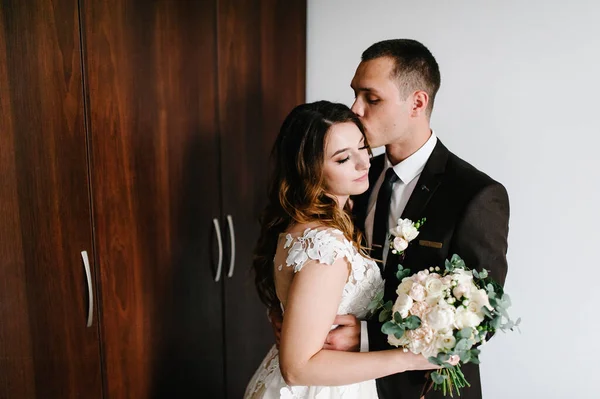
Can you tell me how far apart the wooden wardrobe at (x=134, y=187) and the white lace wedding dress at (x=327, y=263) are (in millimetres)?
537

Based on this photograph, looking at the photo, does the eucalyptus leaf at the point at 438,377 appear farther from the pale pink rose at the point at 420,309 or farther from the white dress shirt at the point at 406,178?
the white dress shirt at the point at 406,178

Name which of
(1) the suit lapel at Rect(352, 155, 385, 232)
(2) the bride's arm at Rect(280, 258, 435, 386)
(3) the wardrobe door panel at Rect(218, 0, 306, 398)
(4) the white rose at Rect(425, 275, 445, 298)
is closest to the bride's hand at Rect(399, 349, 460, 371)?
(2) the bride's arm at Rect(280, 258, 435, 386)

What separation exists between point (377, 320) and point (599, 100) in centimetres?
127

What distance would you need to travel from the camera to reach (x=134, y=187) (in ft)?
5.80

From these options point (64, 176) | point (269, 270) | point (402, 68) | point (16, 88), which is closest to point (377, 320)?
point (269, 270)

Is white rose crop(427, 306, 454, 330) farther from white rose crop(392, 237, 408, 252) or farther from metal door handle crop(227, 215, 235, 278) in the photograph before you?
metal door handle crop(227, 215, 235, 278)

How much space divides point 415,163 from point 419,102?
0.21m

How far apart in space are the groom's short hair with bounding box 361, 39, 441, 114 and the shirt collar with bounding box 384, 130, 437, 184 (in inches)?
5.1

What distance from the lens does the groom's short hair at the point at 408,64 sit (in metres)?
1.75

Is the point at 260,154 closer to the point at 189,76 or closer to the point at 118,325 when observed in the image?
the point at 189,76

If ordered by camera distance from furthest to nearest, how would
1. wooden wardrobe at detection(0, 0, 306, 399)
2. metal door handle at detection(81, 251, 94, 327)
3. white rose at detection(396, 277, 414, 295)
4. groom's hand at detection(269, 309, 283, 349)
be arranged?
1. groom's hand at detection(269, 309, 283, 349)
2. metal door handle at detection(81, 251, 94, 327)
3. wooden wardrobe at detection(0, 0, 306, 399)
4. white rose at detection(396, 277, 414, 295)

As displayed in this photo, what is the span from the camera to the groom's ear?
1762mm

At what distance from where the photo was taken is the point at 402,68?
5.73 ft

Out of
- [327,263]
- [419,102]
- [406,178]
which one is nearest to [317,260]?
[327,263]
